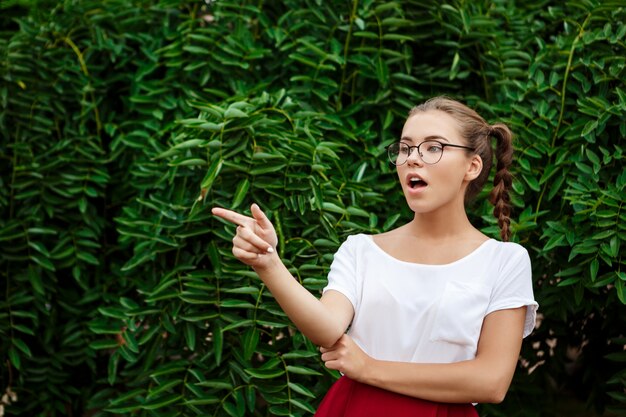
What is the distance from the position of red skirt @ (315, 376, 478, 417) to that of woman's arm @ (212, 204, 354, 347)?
0.64 ft

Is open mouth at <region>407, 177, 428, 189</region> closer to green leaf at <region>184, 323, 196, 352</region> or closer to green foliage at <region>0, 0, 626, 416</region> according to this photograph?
green foliage at <region>0, 0, 626, 416</region>

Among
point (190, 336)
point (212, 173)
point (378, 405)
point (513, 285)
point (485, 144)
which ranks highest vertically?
point (485, 144)

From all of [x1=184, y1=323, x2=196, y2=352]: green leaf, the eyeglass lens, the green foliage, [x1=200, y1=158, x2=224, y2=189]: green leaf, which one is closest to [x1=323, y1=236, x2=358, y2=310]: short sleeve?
the eyeglass lens

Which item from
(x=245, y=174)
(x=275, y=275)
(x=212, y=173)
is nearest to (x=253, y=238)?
(x=275, y=275)

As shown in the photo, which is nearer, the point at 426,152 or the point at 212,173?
the point at 426,152

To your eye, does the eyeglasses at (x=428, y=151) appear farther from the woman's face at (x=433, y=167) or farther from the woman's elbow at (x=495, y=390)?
the woman's elbow at (x=495, y=390)

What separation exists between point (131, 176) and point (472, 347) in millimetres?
2218

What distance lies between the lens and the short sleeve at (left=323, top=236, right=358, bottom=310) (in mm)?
2129

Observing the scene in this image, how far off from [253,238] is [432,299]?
506mm

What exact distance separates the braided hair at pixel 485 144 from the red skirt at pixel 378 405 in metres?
0.54

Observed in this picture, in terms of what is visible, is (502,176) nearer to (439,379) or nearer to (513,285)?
(513,285)

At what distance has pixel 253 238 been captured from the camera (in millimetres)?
1855

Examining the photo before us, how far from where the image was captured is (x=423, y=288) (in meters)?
2.09

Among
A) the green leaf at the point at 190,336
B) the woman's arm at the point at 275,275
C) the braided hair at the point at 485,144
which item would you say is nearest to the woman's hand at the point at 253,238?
the woman's arm at the point at 275,275
